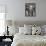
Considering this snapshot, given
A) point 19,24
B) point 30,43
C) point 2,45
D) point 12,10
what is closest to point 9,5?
point 12,10

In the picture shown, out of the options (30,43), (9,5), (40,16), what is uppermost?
(9,5)

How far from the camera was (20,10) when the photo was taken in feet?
15.8

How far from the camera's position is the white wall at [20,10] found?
15.7ft

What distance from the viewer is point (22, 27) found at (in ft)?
15.0

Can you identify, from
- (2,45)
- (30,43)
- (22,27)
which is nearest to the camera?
(30,43)

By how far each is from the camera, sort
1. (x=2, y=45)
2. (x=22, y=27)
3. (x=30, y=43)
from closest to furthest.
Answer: (x=30, y=43) → (x=2, y=45) → (x=22, y=27)

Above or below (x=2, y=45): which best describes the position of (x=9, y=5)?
above

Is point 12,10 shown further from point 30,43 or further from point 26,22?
point 30,43

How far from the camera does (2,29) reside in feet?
15.7

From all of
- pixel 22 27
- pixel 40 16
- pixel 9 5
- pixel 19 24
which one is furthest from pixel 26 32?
pixel 9 5

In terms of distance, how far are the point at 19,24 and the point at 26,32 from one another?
63 centimetres

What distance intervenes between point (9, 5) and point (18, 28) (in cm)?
104

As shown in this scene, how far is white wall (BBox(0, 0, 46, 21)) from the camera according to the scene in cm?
477

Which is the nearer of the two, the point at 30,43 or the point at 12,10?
the point at 30,43
